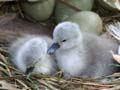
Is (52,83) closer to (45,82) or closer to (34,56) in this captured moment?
(45,82)

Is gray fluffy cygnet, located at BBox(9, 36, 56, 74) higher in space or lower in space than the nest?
higher

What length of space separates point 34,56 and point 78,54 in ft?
0.80

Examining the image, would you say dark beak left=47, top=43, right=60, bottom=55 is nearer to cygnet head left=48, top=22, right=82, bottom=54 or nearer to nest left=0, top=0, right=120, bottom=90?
cygnet head left=48, top=22, right=82, bottom=54

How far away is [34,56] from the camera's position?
2412 mm

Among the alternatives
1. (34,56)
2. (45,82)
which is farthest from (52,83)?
(34,56)

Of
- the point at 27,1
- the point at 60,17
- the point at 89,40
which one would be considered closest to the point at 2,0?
the point at 27,1

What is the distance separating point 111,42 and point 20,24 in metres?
0.61

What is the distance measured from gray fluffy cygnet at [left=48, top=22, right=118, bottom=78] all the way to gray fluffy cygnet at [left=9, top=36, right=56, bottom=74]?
4 centimetres

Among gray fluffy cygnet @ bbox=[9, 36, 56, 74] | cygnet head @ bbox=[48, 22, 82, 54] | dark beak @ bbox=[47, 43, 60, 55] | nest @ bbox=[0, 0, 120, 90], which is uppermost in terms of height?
cygnet head @ bbox=[48, 22, 82, 54]

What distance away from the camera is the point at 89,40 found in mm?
2615

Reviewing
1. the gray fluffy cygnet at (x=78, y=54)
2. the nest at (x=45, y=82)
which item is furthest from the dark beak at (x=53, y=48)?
the nest at (x=45, y=82)

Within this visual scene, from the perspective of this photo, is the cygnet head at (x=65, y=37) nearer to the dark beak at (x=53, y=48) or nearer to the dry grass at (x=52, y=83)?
the dark beak at (x=53, y=48)

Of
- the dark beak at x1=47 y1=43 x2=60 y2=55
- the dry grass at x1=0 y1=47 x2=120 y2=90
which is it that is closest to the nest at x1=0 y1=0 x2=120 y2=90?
the dry grass at x1=0 y1=47 x2=120 y2=90

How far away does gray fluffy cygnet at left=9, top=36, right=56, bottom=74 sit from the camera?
7.94 feet
